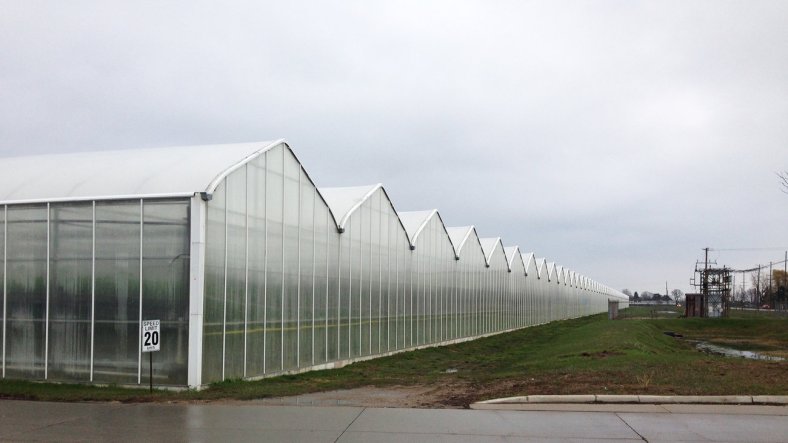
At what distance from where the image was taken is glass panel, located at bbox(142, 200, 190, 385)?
18.9 metres

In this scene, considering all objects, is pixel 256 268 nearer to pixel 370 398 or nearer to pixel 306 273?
pixel 306 273

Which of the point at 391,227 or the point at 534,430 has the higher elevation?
the point at 391,227

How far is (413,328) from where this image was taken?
3628 cm

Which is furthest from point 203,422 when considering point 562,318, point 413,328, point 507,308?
point 562,318

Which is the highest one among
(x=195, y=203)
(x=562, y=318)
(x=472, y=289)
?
(x=195, y=203)

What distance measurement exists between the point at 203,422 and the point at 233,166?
895cm

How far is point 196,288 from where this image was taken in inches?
739

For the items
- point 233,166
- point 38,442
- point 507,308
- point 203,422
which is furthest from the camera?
point 507,308

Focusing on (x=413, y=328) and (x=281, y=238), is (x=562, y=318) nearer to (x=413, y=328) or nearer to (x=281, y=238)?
(x=413, y=328)

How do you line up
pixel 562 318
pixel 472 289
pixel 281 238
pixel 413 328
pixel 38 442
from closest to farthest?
pixel 38 442 → pixel 281 238 → pixel 413 328 → pixel 472 289 → pixel 562 318

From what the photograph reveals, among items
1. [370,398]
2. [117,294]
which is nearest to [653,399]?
[370,398]

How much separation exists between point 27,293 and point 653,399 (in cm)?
1710

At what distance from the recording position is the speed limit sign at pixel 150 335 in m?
17.2

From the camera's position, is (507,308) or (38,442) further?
(507,308)
